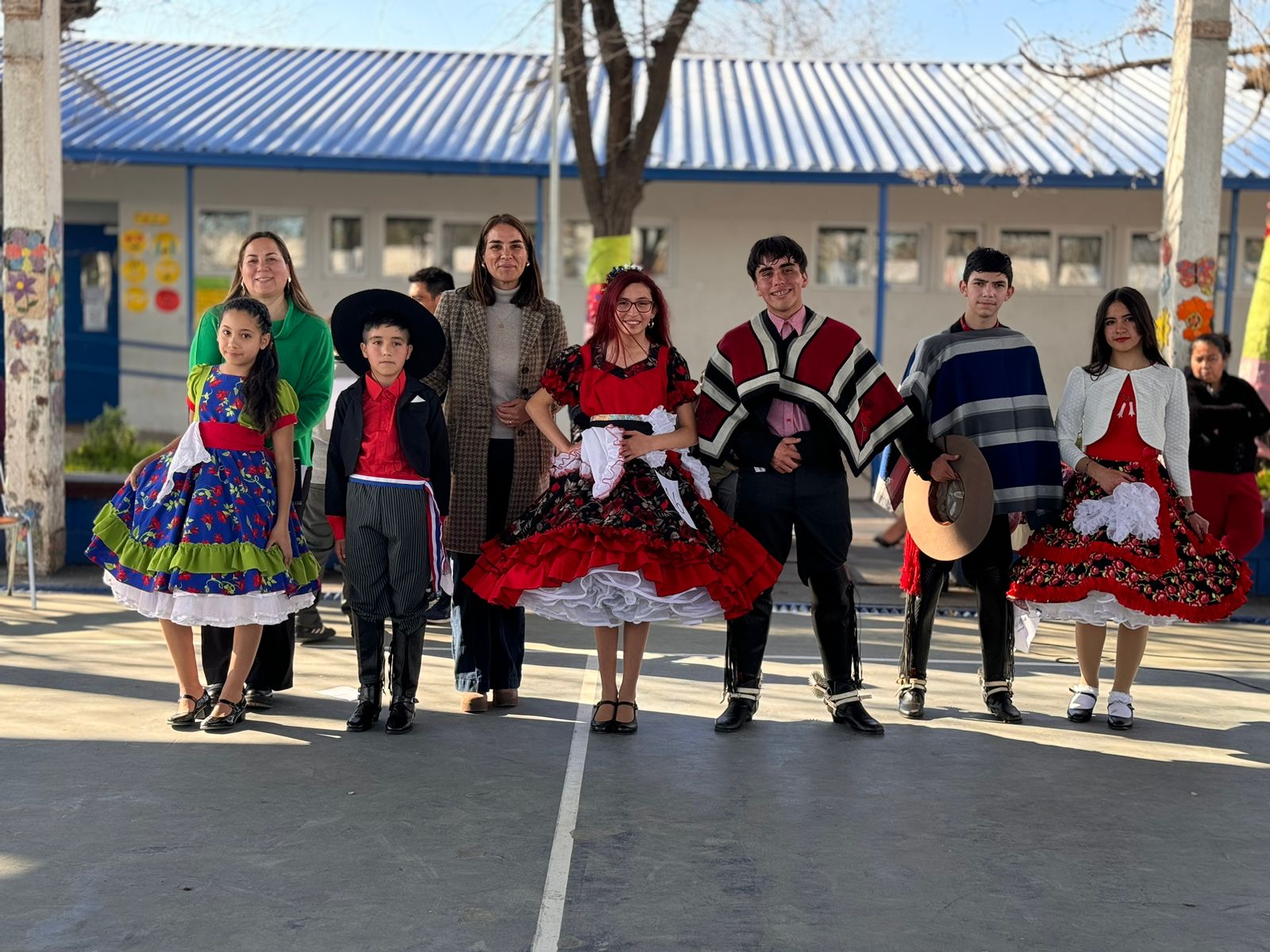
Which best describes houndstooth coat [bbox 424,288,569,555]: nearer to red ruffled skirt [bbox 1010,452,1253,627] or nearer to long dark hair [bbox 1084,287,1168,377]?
red ruffled skirt [bbox 1010,452,1253,627]

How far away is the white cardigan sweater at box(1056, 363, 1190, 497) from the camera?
5.98m

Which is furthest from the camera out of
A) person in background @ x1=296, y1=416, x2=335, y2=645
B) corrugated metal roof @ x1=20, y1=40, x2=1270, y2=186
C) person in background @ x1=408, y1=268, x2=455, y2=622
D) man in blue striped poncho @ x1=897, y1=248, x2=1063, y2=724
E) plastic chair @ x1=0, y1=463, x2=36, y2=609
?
corrugated metal roof @ x1=20, y1=40, x2=1270, y2=186

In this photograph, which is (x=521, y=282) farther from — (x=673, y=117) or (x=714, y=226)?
(x=714, y=226)

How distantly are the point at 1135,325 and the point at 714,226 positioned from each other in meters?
13.0

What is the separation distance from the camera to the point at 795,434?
5668 millimetres

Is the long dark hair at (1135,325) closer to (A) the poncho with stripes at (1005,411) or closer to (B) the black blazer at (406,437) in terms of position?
(A) the poncho with stripes at (1005,411)

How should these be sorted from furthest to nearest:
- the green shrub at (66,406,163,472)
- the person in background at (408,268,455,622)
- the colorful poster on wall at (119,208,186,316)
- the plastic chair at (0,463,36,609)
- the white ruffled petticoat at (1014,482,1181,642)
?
1. the colorful poster on wall at (119,208,186,316)
2. the green shrub at (66,406,163,472)
3. the plastic chair at (0,463,36,609)
4. the person in background at (408,268,455,622)
5. the white ruffled petticoat at (1014,482,1181,642)

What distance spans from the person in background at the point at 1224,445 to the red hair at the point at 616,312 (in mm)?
4100

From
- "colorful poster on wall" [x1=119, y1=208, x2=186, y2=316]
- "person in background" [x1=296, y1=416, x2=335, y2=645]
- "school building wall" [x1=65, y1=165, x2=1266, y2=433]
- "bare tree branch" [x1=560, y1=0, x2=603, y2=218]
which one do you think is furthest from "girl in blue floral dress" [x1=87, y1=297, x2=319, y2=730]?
"colorful poster on wall" [x1=119, y1=208, x2=186, y2=316]

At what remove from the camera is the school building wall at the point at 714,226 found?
1858 centimetres

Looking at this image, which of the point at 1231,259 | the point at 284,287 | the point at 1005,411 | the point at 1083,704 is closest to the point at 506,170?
the point at 1231,259

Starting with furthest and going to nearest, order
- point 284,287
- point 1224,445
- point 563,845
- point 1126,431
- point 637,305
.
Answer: point 1224,445 → point 284,287 → point 1126,431 → point 637,305 → point 563,845

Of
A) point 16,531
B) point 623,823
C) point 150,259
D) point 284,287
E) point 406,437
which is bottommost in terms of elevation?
point 623,823

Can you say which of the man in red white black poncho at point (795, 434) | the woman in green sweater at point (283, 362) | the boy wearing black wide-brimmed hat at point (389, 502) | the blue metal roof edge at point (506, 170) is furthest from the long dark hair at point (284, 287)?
the blue metal roof edge at point (506, 170)
